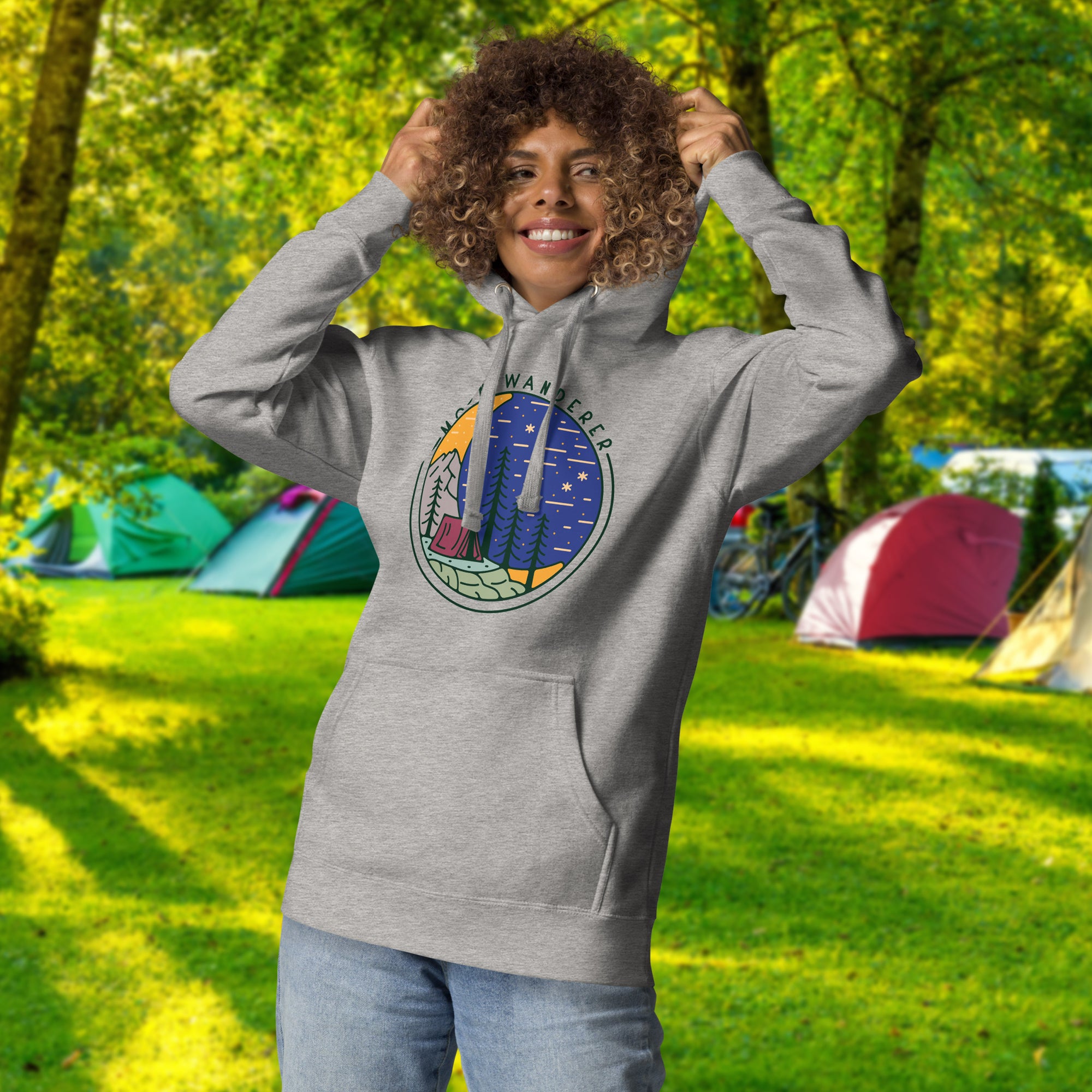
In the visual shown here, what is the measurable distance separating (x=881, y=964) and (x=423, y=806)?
11.7 ft

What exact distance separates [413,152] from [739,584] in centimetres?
1210

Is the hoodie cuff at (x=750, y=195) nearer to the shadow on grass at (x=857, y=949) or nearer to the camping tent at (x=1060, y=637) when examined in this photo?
the shadow on grass at (x=857, y=949)

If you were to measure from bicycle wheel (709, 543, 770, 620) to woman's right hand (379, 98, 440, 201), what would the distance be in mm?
11697

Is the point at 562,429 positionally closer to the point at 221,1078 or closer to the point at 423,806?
the point at 423,806

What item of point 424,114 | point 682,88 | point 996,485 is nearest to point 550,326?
point 424,114

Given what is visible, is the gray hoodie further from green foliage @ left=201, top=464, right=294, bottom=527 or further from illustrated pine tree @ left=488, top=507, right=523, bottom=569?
green foliage @ left=201, top=464, right=294, bottom=527

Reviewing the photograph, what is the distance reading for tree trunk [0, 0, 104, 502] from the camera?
6734mm

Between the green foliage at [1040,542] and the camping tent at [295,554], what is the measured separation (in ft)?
25.8

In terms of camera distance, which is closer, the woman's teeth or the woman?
the woman

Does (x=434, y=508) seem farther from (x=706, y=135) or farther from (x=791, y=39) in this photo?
(x=791, y=39)

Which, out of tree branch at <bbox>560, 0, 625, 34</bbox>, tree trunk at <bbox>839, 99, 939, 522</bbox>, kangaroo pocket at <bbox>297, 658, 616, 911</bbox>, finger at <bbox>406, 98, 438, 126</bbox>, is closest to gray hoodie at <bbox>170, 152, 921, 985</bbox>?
kangaroo pocket at <bbox>297, 658, 616, 911</bbox>

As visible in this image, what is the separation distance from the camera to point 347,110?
35.4ft

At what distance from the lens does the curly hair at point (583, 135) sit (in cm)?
158

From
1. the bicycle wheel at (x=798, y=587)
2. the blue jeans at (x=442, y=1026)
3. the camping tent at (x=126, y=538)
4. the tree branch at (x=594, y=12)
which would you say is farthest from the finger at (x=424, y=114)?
the camping tent at (x=126, y=538)
